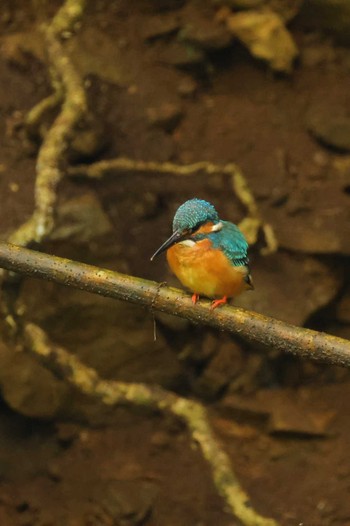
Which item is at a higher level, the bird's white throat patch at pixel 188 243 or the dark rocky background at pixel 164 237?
the bird's white throat patch at pixel 188 243

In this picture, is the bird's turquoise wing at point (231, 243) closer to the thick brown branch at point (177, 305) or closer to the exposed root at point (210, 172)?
the thick brown branch at point (177, 305)

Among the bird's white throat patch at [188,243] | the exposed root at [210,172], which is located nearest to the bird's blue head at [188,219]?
the bird's white throat patch at [188,243]

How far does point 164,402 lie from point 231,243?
152 centimetres

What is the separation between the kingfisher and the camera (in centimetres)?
277

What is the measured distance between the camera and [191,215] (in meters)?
2.71

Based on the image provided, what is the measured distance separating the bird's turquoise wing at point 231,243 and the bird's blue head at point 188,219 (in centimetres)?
11

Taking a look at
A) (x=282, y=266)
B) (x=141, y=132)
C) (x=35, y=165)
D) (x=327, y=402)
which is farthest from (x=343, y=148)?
(x=35, y=165)

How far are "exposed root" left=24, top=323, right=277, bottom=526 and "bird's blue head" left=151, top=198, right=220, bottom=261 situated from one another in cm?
161

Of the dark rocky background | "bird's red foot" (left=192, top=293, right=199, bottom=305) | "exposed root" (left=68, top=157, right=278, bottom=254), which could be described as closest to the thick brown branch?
"bird's red foot" (left=192, top=293, right=199, bottom=305)

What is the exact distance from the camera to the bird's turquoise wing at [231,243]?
289cm

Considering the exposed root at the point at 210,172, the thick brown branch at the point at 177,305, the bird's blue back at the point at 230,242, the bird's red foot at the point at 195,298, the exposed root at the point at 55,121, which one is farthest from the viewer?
the exposed root at the point at 210,172

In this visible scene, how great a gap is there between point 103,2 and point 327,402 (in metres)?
3.05

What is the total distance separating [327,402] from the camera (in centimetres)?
498

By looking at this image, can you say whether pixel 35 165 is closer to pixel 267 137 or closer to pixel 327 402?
pixel 267 137
